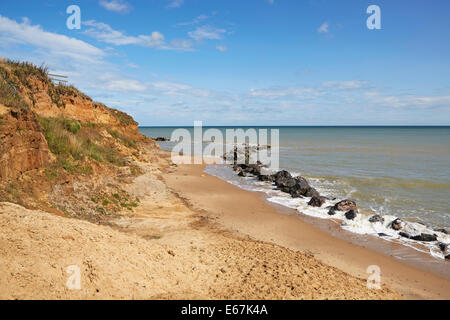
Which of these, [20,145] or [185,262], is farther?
[20,145]

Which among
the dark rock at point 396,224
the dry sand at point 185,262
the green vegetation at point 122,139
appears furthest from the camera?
the green vegetation at point 122,139

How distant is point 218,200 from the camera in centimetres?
1603

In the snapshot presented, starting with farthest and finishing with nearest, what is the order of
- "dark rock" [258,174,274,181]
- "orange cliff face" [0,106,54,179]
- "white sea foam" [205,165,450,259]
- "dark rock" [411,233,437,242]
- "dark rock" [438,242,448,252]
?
"dark rock" [258,174,274,181]
"dark rock" [411,233,437,242]
"white sea foam" [205,165,450,259]
"dark rock" [438,242,448,252]
"orange cliff face" [0,106,54,179]

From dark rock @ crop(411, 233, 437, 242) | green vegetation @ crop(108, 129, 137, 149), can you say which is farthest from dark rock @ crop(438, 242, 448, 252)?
green vegetation @ crop(108, 129, 137, 149)

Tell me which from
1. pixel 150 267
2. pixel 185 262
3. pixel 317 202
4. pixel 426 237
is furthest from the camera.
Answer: pixel 317 202

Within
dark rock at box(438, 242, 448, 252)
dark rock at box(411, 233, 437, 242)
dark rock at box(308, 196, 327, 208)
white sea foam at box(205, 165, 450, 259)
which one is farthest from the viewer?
dark rock at box(308, 196, 327, 208)

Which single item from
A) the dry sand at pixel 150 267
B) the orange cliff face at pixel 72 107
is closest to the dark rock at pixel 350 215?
the dry sand at pixel 150 267

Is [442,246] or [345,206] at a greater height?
[345,206]

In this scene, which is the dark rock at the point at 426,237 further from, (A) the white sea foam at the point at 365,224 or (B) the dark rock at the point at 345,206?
(B) the dark rock at the point at 345,206

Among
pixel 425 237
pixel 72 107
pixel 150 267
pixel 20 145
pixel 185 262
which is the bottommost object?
pixel 425 237

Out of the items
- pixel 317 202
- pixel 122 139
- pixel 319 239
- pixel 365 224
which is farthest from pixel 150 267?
pixel 122 139

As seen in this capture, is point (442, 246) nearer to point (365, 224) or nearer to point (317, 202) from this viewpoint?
point (365, 224)

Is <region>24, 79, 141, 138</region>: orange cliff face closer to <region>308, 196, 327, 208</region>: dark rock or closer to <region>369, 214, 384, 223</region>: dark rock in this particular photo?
<region>308, 196, 327, 208</region>: dark rock
